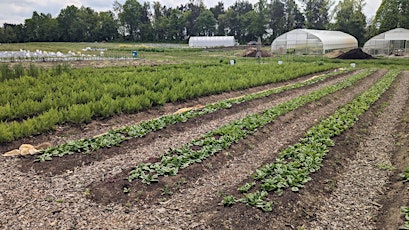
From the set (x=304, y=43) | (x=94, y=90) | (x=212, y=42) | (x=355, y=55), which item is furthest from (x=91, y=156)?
(x=212, y=42)

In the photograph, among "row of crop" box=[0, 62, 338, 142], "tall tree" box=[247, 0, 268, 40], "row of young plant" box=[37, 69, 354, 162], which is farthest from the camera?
"tall tree" box=[247, 0, 268, 40]

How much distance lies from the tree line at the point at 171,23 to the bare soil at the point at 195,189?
50276 millimetres

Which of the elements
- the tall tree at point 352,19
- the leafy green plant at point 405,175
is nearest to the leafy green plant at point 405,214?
the leafy green plant at point 405,175

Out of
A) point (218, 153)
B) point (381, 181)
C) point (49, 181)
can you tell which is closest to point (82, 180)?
point (49, 181)

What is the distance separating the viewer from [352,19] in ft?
155

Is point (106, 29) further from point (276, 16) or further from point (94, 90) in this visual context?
point (94, 90)

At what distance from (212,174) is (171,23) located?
69.0 m

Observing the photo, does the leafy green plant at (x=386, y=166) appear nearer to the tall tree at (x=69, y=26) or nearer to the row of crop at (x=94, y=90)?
the row of crop at (x=94, y=90)

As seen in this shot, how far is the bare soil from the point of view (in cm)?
363

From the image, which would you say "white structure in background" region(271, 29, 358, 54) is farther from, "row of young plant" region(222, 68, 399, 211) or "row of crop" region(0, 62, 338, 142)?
"row of young plant" region(222, 68, 399, 211)

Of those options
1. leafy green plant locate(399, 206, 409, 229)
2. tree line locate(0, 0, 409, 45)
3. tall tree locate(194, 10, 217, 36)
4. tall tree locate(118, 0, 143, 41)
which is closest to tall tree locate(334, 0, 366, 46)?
tree line locate(0, 0, 409, 45)

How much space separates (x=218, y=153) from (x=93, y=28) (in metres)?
72.8

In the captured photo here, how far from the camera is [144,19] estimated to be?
79875 millimetres

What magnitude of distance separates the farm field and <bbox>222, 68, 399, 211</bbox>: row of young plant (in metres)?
0.02
